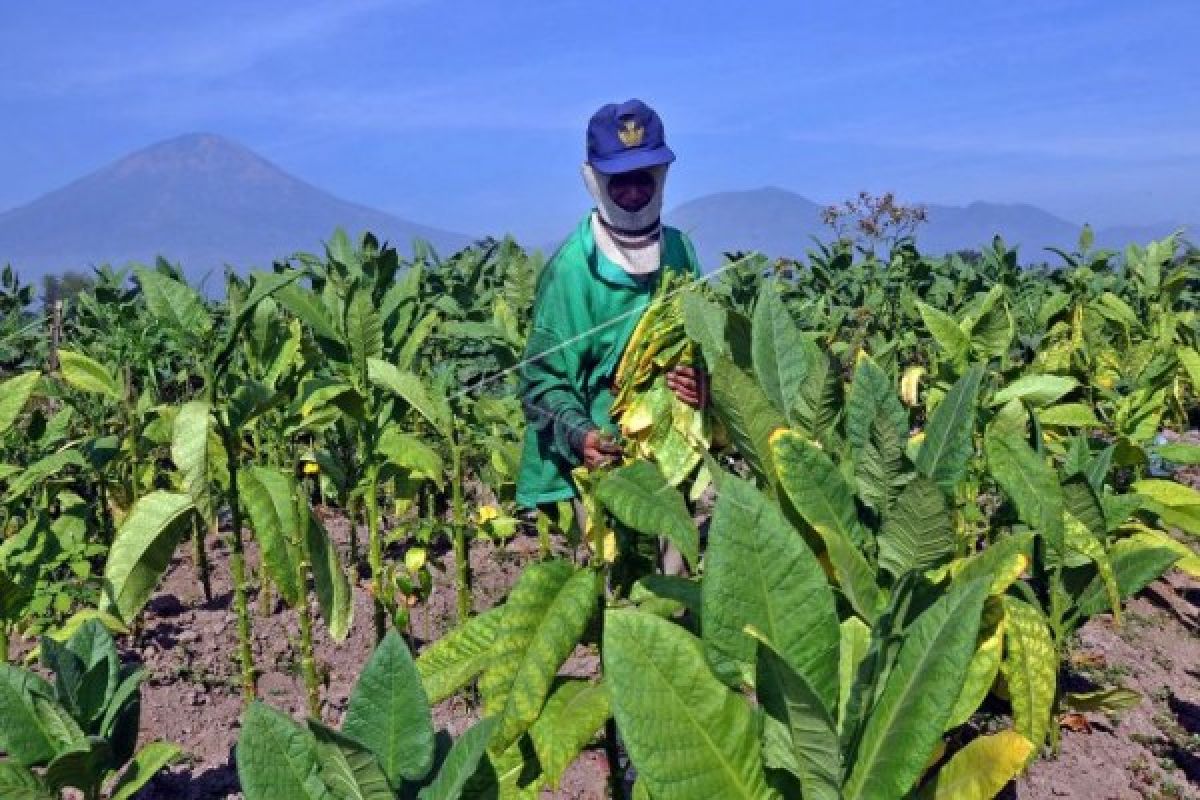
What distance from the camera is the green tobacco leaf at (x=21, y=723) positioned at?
2219 millimetres

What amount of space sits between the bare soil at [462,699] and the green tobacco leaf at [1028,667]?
944 millimetres

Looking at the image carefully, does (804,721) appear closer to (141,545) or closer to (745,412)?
(745,412)

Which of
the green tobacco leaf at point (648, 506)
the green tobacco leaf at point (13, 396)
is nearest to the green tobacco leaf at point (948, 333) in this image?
the green tobacco leaf at point (648, 506)

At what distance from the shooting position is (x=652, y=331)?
7.63 ft

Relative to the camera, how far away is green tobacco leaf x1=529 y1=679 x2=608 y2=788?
73.0 inches

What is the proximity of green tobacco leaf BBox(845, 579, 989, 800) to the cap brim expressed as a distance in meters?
1.88

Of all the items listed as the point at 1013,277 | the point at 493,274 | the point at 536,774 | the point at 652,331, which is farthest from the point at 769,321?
the point at 1013,277

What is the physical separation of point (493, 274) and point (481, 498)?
560 cm

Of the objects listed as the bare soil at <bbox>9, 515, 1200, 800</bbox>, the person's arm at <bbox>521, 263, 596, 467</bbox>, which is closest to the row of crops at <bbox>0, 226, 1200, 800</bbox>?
the bare soil at <bbox>9, 515, 1200, 800</bbox>

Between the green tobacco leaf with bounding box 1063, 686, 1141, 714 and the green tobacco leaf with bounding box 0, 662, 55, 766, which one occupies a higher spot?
the green tobacco leaf with bounding box 0, 662, 55, 766

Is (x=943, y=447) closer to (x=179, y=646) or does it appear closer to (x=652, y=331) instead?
(x=652, y=331)

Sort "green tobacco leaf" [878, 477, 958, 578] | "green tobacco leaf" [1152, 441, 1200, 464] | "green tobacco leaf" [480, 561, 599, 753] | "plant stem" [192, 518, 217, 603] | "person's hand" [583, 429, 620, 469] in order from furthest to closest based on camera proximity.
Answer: "plant stem" [192, 518, 217, 603], "green tobacco leaf" [1152, 441, 1200, 464], "person's hand" [583, 429, 620, 469], "green tobacco leaf" [480, 561, 599, 753], "green tobacco leaf" [878, 477, 958, 578]

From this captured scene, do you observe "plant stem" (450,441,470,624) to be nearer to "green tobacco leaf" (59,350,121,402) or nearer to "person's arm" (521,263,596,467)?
"person's arm" (521,263,596,467)

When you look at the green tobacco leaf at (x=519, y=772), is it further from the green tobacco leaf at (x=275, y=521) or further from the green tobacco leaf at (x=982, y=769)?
the green tobacco leaf at (x=275, y=521)
